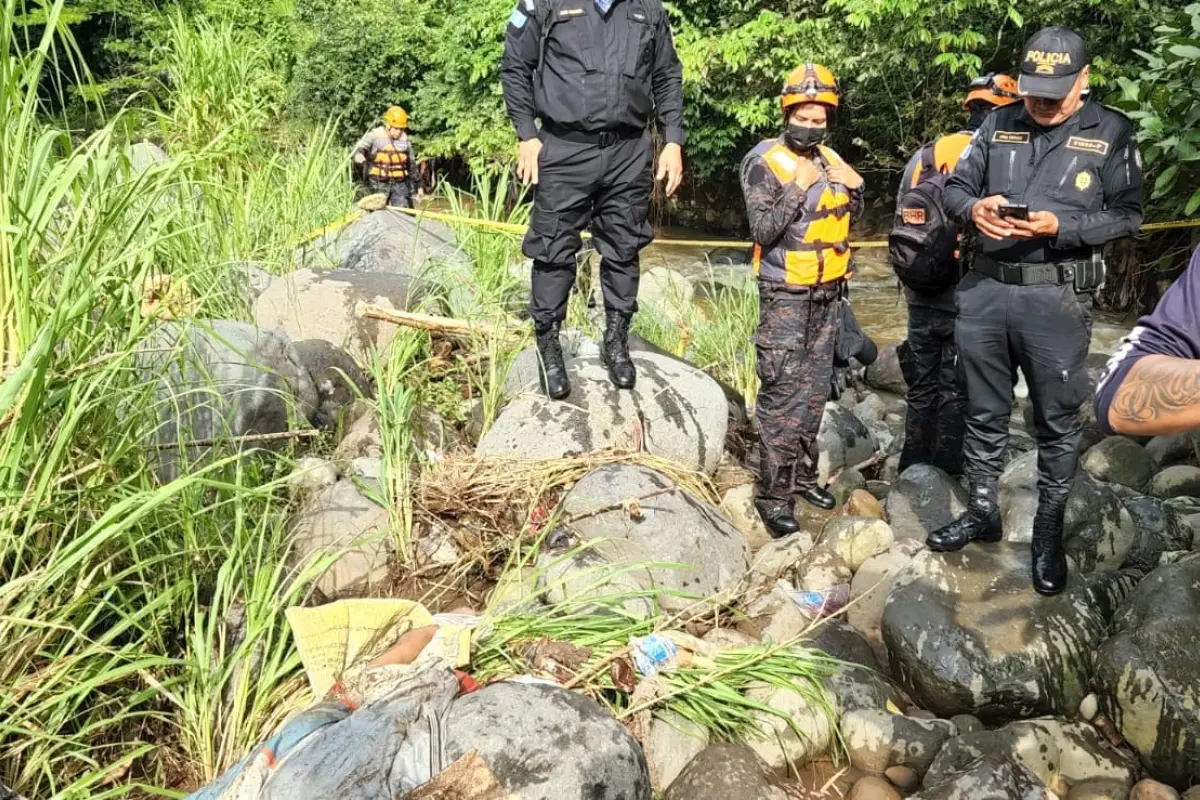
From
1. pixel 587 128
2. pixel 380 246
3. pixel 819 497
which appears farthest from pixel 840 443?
pixel 380 246

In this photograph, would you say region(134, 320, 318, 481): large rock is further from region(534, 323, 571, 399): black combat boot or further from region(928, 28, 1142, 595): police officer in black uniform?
region(928, 28, 1142, 595): police officer in black uniform

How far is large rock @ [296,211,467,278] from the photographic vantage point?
6219mm

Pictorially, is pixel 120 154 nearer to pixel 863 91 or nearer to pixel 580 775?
pixel 580 775

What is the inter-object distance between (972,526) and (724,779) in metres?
1.71

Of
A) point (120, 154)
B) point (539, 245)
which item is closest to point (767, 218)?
point (539, 245)

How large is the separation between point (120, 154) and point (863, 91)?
36.2ft

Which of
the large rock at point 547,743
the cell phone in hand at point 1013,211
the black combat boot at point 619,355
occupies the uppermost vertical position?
the cell phone in hand at point 1013,211

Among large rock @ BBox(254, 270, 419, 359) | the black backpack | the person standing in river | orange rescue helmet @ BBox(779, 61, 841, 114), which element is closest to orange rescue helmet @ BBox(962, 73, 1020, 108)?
the person standing in river

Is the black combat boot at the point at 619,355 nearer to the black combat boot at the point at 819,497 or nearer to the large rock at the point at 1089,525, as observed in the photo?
the black combat boot at the point at 819,497

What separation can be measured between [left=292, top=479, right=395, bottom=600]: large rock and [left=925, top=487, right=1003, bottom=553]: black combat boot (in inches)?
84.6

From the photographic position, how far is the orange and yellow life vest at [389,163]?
12.1m

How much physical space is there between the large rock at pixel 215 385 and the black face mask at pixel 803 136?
2.29 metres

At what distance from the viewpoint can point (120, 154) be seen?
2572 millimetres

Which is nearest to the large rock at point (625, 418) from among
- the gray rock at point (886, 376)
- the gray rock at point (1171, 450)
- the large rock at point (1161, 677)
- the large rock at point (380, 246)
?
the large rock at point (380, 246)
